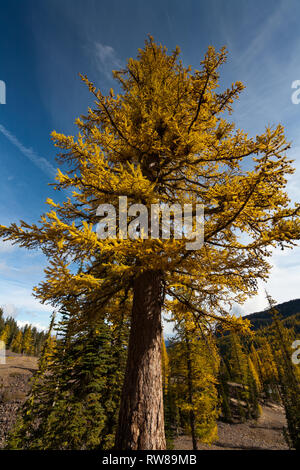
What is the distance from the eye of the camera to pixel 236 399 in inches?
1647

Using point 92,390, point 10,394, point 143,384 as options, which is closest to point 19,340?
point 10,394

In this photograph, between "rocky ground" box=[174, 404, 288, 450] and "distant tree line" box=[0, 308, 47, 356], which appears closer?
"rocky ground" box=[174, 404, 288, 450]

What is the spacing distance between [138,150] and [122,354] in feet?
45.1

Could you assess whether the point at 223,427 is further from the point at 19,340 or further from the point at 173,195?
the point at 19,340

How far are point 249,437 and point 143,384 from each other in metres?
38.7

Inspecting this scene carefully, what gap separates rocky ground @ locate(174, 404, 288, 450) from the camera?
79.6 ft

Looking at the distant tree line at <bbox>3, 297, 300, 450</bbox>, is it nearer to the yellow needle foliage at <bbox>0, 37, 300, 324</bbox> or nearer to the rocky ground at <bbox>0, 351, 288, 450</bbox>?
the yellow needle foliage at <bbox>0, 37, 300, 324</bbox>

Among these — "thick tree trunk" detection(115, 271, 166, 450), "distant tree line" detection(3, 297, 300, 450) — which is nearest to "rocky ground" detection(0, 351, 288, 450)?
"distant tree line" detection(3, 297, 300, 450)

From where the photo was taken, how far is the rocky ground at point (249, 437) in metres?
24.2

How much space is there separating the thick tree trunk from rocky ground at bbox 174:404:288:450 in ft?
81.0

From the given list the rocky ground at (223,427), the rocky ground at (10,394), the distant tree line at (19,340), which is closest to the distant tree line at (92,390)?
the rocky ground at (10,394)

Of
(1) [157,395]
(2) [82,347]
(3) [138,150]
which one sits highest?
(3) [138,150]

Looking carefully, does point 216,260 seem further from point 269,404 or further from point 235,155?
point 269,404
